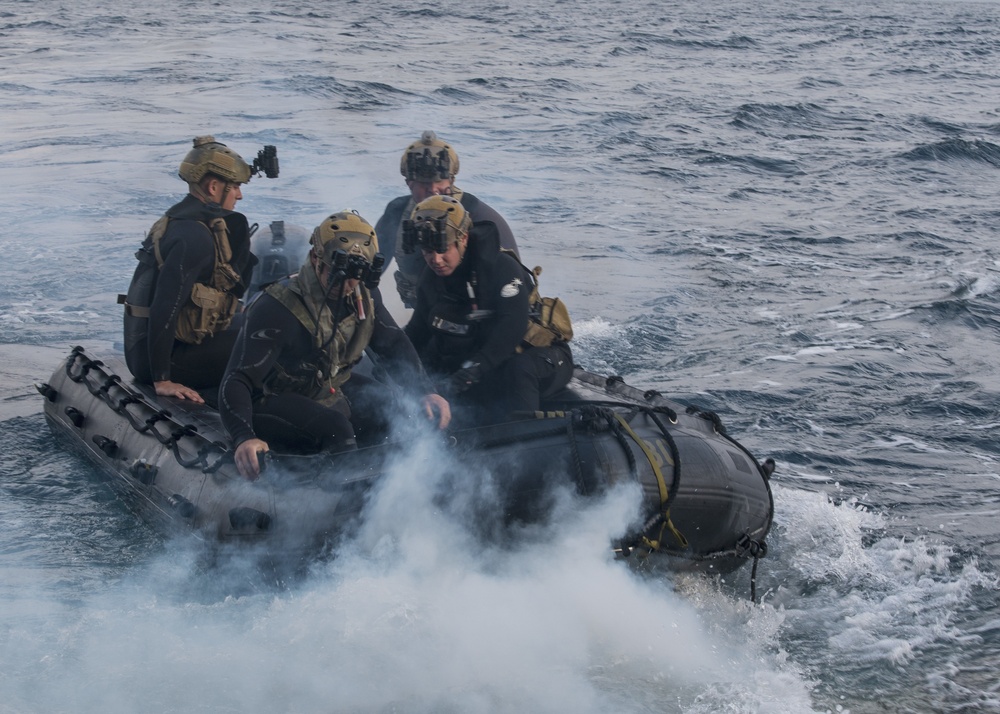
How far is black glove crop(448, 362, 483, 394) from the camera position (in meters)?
5.98

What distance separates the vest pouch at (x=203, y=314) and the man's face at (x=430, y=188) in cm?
127

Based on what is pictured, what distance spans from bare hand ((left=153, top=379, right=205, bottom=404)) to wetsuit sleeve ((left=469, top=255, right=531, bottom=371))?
166 cm

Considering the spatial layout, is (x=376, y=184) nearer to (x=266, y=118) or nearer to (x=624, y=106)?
(x=266, y=118)

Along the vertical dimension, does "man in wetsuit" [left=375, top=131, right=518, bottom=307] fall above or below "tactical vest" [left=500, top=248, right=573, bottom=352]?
above

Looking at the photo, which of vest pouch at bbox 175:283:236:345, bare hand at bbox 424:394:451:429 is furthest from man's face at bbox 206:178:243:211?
bare hand at bbox 424:394:451:429

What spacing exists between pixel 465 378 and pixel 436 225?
0.81 meters

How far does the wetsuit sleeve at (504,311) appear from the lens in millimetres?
5836

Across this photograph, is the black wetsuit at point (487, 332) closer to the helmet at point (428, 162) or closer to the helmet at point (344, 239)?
the helmet at point (344, 239)

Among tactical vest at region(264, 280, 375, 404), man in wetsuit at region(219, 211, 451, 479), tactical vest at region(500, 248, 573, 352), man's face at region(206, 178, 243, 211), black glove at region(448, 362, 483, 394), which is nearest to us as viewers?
man in wetsuit at region(219, 211, 451, 479)

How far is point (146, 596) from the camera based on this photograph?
18.7ft

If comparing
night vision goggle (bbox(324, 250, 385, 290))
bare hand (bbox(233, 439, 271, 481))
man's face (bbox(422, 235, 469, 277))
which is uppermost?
night vision goggle (bbox(324, 250, 385, 290))

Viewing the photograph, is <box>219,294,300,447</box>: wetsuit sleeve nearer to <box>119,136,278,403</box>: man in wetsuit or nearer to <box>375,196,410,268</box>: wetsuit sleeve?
<box>119,136,278,403</box>: man in wetsuit

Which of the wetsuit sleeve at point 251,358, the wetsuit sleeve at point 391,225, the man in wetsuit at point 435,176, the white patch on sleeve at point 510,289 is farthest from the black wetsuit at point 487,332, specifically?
the wetsuit sleeve at point 391,225

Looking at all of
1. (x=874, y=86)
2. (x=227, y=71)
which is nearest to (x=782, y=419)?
(x=227, y=71)
